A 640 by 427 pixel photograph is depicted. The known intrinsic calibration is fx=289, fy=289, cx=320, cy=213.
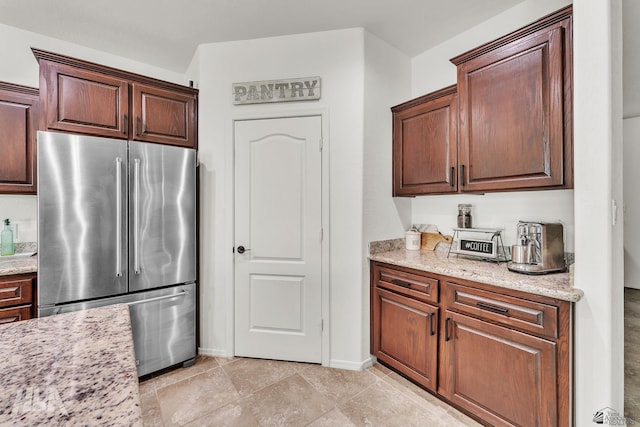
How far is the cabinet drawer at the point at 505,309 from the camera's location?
4.71ft

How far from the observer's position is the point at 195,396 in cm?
200

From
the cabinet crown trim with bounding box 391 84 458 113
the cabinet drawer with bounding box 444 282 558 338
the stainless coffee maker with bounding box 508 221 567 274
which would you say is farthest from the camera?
the cabinet crown trim with bounding box 391 84 458 113

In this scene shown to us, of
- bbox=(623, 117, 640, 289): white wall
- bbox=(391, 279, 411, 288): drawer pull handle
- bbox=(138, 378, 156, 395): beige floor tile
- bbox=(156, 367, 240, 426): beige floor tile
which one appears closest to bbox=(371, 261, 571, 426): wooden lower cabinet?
bbox=(391, 279, 411, 288): drawer pull handle

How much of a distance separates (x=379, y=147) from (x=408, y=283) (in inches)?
45.8

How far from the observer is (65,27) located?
235cm

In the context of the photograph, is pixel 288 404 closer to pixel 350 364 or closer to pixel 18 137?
pixel 350 364

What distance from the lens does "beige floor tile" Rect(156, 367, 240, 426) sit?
1833 mm

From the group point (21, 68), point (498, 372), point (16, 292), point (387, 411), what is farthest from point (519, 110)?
point (21, 68)

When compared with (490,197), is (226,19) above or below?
above

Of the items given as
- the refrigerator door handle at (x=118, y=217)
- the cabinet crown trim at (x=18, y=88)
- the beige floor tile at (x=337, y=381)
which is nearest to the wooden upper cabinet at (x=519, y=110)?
the beige floor tile at (x=337, y=381)

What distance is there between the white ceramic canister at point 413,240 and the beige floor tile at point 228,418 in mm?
1773

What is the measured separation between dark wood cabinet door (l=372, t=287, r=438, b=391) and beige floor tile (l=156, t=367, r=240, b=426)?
116 centimetres

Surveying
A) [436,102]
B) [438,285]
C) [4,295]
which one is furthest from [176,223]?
[436,102]

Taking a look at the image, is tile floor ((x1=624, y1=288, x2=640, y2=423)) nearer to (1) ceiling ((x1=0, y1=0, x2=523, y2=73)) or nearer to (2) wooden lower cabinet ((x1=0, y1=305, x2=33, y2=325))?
(1) ceiling ((x1=0, y1=0, x2=523, y2=73))
